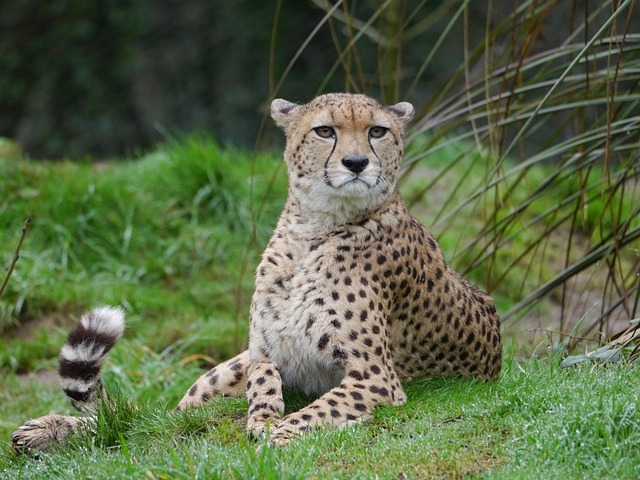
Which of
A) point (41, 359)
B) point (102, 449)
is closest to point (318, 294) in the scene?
point (102, 449)

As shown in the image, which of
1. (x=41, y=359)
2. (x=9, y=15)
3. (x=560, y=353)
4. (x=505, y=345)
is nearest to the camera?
(x=560, y=353)

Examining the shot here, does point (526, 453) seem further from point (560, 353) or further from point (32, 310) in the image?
point (32, 310)

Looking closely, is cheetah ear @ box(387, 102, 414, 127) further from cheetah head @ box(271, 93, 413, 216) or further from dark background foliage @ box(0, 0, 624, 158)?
dark background foliage @ box(0, 0, 624, 158)

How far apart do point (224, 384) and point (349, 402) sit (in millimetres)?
789

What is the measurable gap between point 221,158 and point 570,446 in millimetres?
4687

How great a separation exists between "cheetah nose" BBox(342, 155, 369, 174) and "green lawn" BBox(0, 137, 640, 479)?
742 mm

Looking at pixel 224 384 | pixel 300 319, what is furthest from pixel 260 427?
pixel 224 384

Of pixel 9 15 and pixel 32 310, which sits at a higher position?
pixel 9 15

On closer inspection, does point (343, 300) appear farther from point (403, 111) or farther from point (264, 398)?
point (403, 111)

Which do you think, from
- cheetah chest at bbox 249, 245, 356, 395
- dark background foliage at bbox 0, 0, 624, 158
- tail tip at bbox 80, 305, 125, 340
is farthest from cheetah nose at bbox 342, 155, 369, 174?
dark background foliage at bbox 0, 0, 624, 158

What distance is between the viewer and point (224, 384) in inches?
163

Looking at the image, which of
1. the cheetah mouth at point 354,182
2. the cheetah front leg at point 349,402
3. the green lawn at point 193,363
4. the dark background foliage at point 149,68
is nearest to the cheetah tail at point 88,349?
the green lawn at point 193,363

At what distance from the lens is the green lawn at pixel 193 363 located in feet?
9.78

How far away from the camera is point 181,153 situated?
290 inches
